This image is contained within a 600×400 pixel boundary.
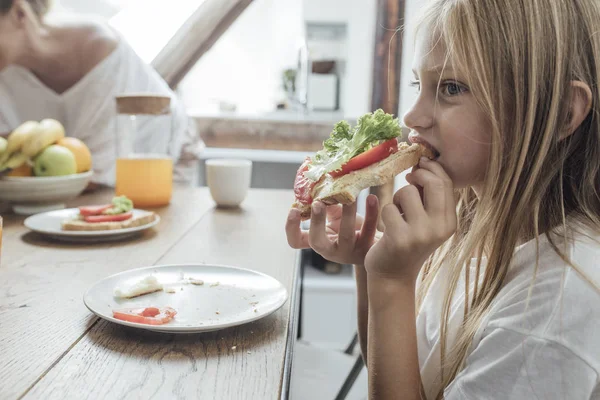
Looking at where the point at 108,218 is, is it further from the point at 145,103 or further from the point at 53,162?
the point at 145,103

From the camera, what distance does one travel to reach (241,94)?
235 inches

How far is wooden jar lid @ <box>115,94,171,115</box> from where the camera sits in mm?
1704

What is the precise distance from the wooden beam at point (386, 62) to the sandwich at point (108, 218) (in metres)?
1.48

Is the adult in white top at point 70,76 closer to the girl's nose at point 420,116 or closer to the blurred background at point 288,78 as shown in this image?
the blurred background at point 288,78

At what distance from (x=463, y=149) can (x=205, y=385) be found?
51 centimetres

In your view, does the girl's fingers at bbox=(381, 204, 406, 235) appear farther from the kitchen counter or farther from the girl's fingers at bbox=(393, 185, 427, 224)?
the kitchen counter

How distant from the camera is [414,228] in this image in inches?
34.2

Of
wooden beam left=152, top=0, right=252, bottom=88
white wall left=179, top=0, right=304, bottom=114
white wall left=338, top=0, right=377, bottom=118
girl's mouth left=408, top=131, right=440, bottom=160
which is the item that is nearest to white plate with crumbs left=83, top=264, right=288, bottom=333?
girl's mouth left=408, top=131, right=440, bottom=160

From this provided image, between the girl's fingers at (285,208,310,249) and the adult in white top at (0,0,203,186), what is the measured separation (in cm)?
120

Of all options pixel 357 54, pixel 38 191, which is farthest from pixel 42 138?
pixel 357 54

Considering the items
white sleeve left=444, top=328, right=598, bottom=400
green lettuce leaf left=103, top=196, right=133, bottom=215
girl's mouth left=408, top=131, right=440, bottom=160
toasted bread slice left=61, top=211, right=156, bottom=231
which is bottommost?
white sleeve left=444, top=328, right=598, bottom=400

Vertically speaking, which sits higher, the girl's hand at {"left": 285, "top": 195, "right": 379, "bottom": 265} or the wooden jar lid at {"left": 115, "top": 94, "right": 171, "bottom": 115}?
the wooden jar lid at {"left": 115, "top": 94, "right": 171, "bottom": 115}

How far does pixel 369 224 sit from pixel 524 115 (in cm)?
35

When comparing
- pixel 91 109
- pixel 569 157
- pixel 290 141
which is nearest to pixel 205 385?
pixel 569 157
